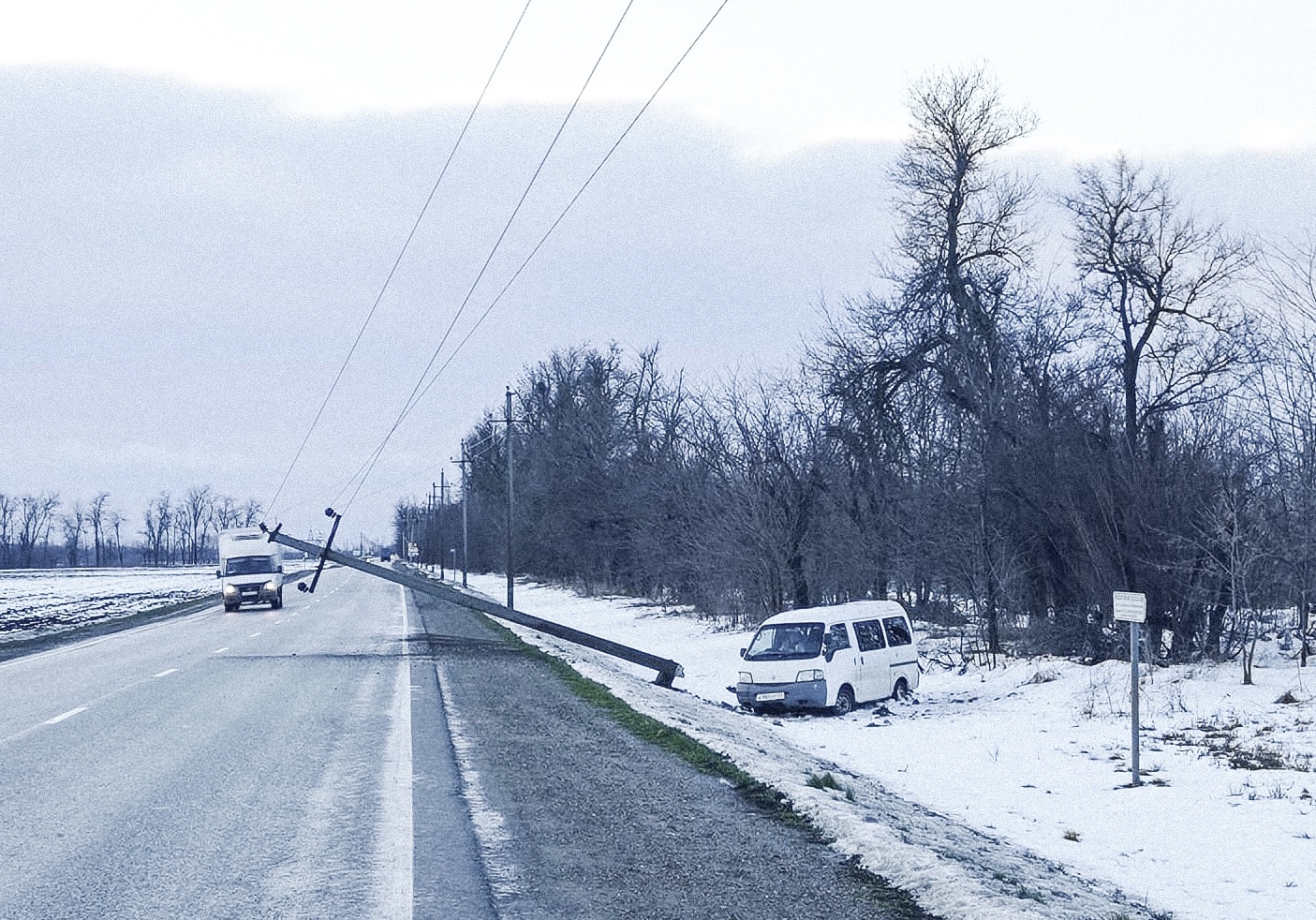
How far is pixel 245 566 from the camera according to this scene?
173 ft

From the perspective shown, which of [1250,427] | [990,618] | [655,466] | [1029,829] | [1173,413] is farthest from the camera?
[655,466]

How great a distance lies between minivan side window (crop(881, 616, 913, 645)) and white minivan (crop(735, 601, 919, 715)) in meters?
0.02

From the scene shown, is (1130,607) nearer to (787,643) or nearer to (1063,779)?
(1063,779)

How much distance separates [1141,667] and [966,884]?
16.3 m

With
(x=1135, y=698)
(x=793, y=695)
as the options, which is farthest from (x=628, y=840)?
(x=793, y=695)

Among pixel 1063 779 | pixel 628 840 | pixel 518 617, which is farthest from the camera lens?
pixel 518 617

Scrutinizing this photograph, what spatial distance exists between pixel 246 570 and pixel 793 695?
3715cm

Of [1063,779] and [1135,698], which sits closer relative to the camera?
[1135,698]

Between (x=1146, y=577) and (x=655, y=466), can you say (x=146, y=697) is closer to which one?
(x=1146, y=577)

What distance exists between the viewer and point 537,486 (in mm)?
81562

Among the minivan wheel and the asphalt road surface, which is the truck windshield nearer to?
the asphalt road surface

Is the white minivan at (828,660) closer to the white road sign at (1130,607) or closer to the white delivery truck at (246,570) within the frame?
the white road sign at (1130,607)

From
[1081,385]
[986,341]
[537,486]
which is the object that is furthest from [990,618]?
[537,486]

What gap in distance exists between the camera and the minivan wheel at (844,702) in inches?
823
